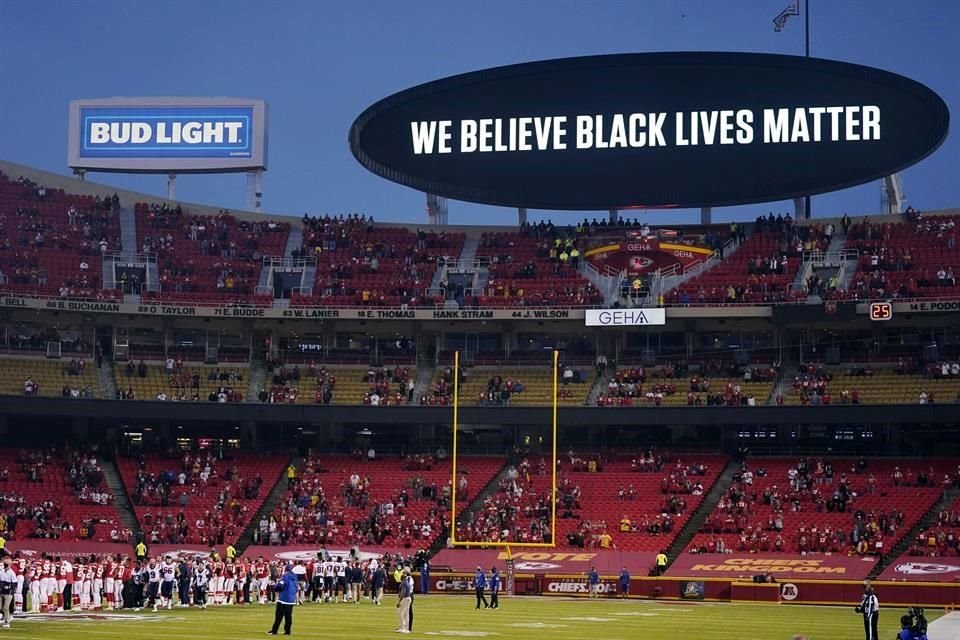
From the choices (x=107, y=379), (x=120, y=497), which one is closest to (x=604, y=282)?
(x=107, y=379)

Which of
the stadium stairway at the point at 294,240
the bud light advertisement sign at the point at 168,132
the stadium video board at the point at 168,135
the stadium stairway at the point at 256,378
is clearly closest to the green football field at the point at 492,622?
the stadium stairway at the point at 256,378

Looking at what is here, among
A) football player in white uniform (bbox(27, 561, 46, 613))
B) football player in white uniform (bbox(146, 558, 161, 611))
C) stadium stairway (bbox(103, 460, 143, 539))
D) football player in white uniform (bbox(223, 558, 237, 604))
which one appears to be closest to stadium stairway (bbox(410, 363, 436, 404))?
stadium stairway (bbox(103, 460, 143, 539))

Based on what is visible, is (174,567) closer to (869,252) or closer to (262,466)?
(262,466)

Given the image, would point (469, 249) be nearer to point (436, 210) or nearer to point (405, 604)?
point (436, 210)

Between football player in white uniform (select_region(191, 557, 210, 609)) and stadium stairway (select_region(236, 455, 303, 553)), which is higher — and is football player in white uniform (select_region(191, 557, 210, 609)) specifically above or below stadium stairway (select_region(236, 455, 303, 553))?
below

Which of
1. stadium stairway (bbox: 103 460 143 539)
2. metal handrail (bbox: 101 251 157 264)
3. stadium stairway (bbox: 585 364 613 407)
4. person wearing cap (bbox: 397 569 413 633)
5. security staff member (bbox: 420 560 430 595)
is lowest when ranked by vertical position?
security staff member (bbox: 420 560 430 595)

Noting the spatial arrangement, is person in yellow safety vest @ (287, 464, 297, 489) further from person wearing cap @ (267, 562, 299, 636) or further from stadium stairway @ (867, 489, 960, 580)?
person wearing cap @ (267, 562, 299, 636)

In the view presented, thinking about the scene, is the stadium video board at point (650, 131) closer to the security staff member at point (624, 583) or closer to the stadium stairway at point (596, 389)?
the stadium stairway at point (596, 389)

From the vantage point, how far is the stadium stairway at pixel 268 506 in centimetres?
5028

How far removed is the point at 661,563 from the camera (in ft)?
149

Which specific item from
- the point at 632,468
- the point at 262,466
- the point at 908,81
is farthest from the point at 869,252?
the point at 262,466

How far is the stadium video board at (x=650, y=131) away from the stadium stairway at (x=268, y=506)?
1281 cm

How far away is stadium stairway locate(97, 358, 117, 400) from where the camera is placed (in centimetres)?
5647

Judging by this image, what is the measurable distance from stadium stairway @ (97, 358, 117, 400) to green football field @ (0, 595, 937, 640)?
20.4 metres
